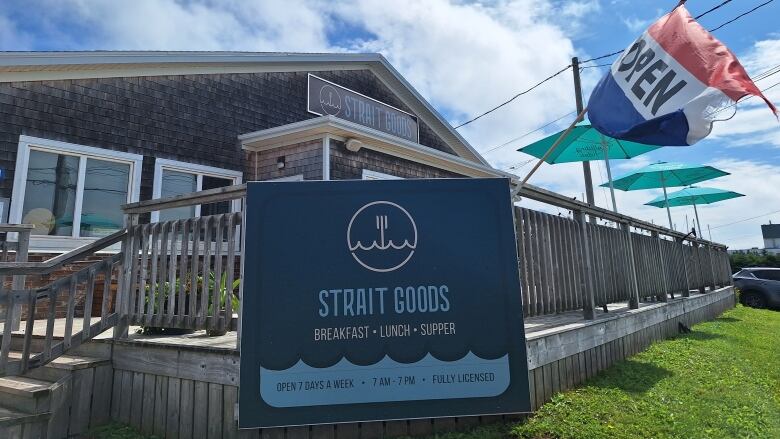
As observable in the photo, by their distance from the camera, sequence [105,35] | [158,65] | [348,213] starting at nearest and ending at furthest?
[348,213], [158,65], [105,35]

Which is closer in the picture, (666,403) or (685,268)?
(666,403)

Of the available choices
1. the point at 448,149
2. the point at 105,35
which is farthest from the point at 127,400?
the point at 448,149

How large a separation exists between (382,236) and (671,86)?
2406 mm

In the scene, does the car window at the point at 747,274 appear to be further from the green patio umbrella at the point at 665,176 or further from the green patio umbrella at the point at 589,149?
the green patio umbrella at the point at 589,149

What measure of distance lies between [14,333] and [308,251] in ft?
11.8

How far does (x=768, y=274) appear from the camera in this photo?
13.8m

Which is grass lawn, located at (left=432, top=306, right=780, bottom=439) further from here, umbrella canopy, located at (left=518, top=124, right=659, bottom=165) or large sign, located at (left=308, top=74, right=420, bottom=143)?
large sign, located at (left=308, top=74, right=420, bottom=143)

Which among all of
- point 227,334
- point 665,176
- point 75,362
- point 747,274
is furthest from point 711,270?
point 75,362

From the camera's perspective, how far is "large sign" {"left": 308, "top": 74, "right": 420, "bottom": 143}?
10.1 m

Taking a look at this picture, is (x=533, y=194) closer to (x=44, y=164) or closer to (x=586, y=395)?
(x=586, y=395)

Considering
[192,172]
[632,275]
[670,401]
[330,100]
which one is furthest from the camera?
[330,100]

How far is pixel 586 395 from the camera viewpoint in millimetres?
3551

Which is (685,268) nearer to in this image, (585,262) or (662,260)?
(662,260)

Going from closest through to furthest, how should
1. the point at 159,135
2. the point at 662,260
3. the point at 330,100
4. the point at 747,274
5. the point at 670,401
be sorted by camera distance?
the point at 670,401
the point at 662,260
the point at 159,135
the point at 330,100
the point at 747,274
